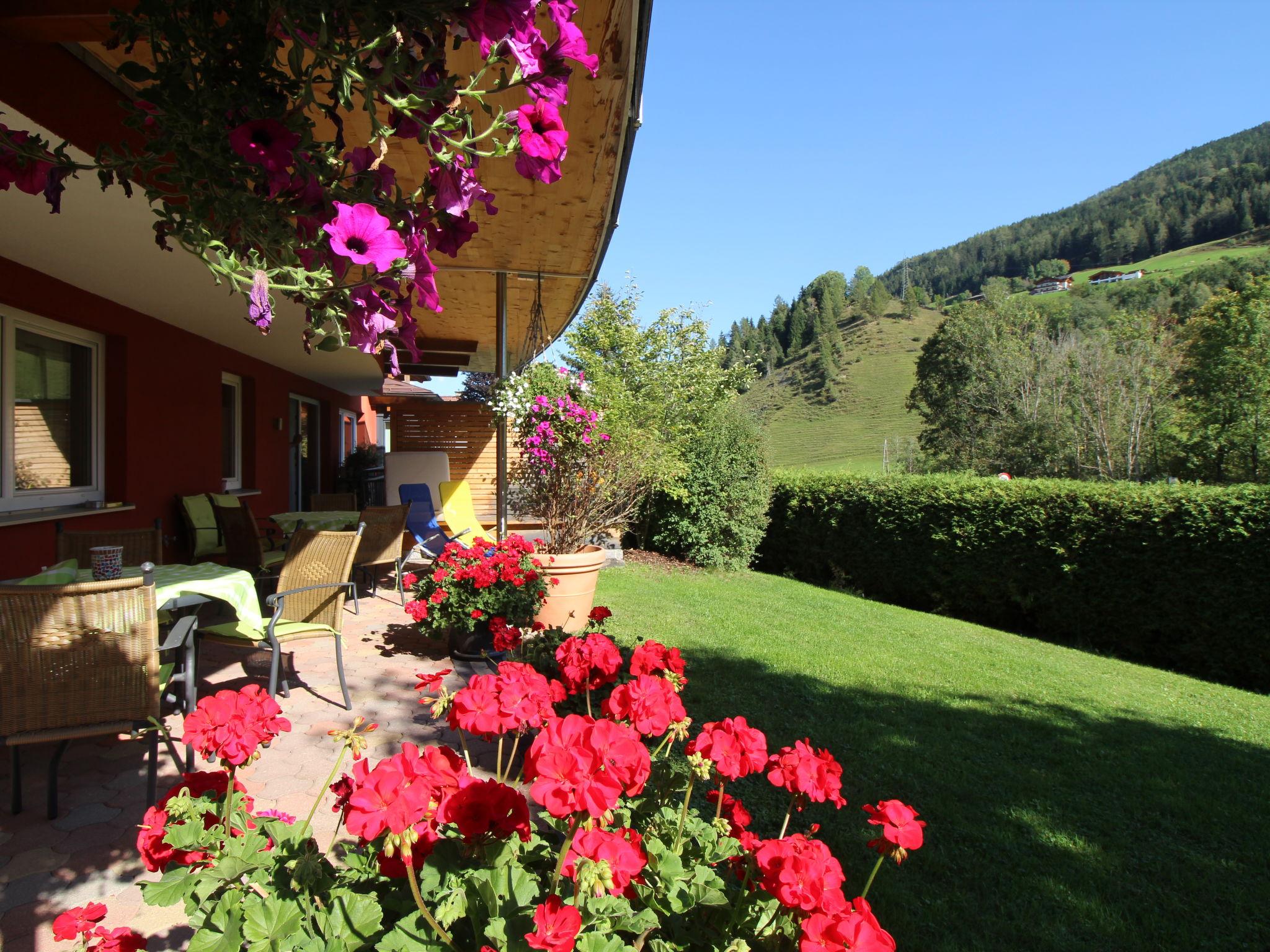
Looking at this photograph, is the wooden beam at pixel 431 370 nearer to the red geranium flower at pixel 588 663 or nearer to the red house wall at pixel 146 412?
the red house wall at pixel 146 412

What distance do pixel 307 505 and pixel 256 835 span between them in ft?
33.0

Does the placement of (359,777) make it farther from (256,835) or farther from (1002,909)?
(1002,909)

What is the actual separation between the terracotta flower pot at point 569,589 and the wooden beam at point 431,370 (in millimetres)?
6337

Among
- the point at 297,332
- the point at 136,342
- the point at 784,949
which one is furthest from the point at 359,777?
the point at 297,332

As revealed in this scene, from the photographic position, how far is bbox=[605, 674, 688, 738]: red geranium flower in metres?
1.06

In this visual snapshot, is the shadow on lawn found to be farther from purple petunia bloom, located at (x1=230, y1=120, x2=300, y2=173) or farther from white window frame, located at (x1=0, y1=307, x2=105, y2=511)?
white window frame, located at (x1=0, y1=307, x2=105, y2=511)

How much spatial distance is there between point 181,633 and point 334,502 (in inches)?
229

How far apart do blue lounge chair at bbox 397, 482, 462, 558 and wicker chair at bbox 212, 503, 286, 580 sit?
1467 millimetres

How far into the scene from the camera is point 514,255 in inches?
181

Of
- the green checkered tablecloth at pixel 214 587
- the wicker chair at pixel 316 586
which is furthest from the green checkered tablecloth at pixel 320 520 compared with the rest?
the green checkered tablecloth at pixel 214 587

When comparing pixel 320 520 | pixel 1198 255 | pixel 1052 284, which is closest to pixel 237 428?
pixel 320 520

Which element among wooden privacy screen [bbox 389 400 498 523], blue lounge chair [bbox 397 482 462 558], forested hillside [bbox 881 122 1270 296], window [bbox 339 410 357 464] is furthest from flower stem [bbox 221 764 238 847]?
forested hillside [bbox 881 122 1270 296]

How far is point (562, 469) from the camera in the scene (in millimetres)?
5016

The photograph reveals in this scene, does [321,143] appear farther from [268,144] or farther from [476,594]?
[476,594]
